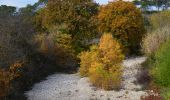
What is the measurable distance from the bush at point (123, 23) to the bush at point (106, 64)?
9.05 m

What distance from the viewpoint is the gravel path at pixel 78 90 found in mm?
24891

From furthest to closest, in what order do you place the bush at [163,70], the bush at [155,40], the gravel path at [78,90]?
the bush at [155,40] < the bush at [163,70] < the gravel path at [78,90]

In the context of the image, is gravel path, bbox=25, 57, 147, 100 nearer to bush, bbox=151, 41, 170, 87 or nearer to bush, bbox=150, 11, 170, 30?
bush, bbox=151, 41, 170, 87

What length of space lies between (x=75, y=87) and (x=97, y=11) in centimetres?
1801

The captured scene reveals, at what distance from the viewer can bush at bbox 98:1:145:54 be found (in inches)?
1599

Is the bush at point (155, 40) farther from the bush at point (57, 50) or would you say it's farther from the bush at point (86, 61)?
the bush at point (57, 50)

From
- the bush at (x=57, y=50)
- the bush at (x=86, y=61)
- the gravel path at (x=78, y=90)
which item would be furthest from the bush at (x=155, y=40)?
the bush at (x=57, y=50)

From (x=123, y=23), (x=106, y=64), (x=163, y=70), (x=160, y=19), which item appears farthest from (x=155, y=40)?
(x=160, y=19)

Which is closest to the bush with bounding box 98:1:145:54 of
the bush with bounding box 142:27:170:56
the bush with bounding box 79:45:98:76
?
the bush with bounding box 142:27:170:56

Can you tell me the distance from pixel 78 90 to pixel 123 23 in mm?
14587

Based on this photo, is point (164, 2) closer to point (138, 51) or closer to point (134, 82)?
point (138, 51)

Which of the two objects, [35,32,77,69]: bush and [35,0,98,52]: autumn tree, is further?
[35,0,98,52]: autumn tree

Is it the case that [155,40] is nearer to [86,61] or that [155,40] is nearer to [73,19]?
[86,61]

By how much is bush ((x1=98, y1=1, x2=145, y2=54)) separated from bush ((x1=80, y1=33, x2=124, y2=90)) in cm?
905
